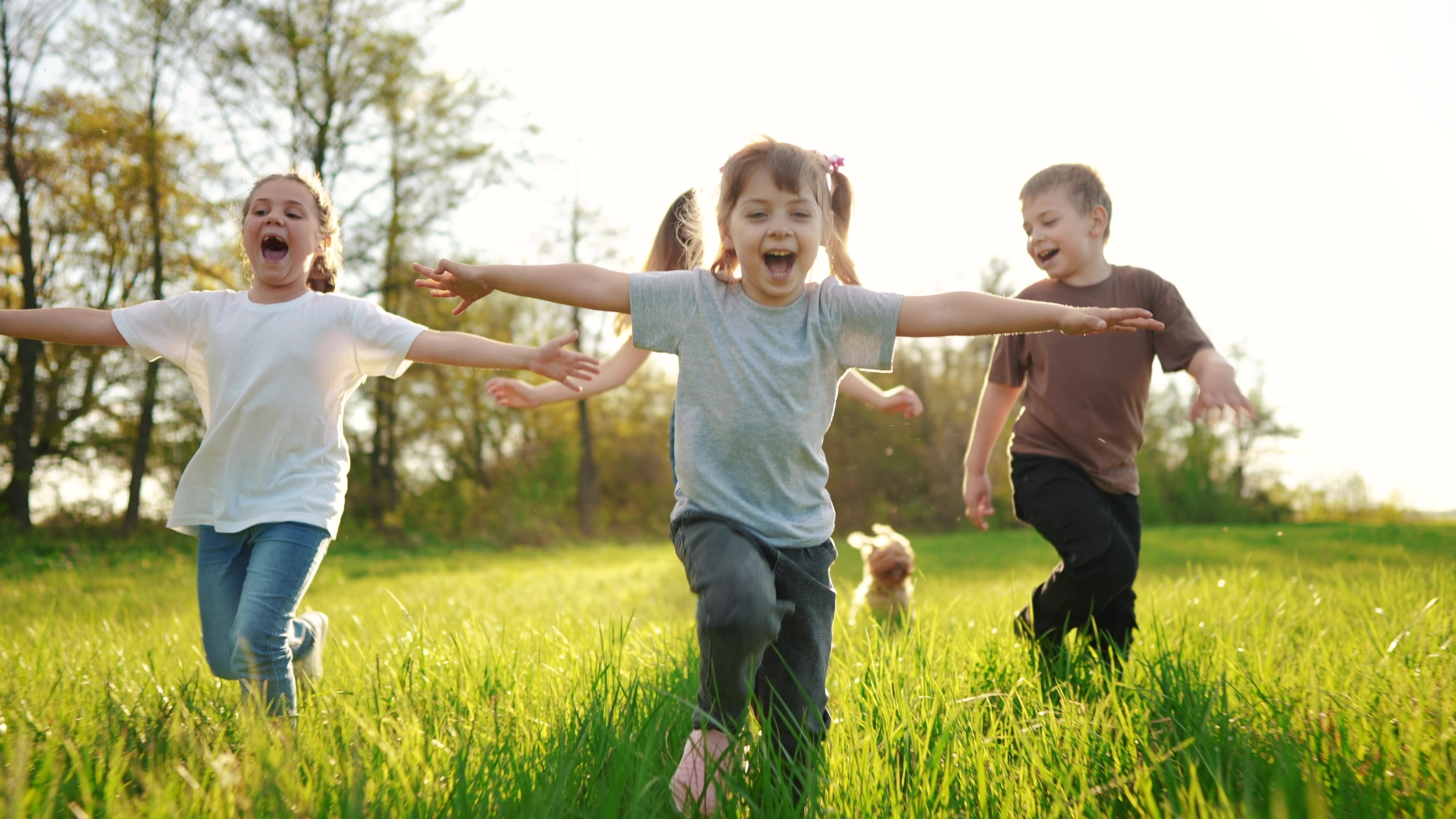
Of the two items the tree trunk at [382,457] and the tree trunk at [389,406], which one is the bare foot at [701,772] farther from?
the tree trunk at [382,457]

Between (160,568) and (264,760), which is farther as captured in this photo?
(160,568)

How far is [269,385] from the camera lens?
3.36 meters

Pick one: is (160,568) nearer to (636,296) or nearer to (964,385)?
(636,296)

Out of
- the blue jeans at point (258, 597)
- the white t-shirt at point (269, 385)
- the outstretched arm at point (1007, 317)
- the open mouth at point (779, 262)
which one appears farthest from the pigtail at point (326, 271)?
the outstretched arm at point (1007, 317)

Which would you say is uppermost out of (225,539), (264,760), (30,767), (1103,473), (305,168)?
(305,168)

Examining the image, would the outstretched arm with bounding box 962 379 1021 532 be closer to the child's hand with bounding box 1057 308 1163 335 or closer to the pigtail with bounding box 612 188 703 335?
the pigtail with bounding box 612 188 703 335

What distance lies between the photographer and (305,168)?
3908mm

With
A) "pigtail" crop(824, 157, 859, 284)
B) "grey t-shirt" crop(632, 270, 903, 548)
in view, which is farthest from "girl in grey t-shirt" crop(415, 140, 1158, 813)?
"pigtail" crop(824, 157, 859, 284)

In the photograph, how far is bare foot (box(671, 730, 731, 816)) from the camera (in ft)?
7.42

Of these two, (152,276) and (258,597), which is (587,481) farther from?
(258,597)

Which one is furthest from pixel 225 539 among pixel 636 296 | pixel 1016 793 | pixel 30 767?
pixel 1016 793

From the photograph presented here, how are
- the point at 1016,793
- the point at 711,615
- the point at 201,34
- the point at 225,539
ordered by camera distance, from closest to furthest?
the point at 1016,793, the point at 711,615, the point at 225,539, the point at 201,34

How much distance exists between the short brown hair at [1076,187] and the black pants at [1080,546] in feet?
3.64

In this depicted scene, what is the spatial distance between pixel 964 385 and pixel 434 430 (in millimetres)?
11634
